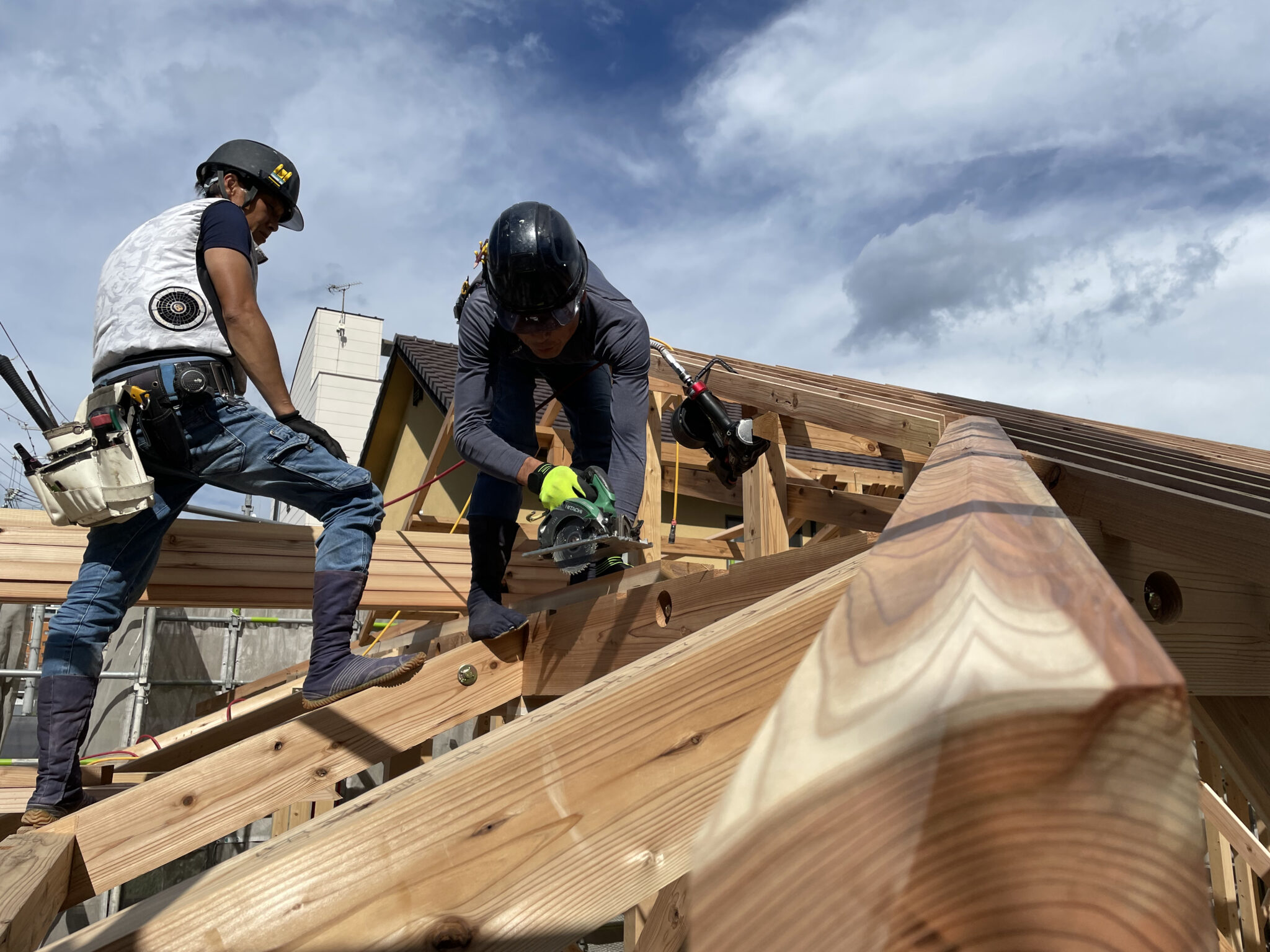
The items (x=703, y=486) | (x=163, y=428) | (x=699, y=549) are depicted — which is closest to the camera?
(x=163, y=428)

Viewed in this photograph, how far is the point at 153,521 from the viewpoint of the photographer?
9.13 ft

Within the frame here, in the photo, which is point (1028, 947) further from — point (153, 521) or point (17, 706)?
point (17, 706)

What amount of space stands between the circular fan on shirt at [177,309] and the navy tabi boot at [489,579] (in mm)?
1249

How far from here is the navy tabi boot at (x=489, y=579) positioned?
310 cm

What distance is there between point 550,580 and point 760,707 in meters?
3.15

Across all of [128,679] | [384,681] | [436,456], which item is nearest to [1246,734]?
[384,681]

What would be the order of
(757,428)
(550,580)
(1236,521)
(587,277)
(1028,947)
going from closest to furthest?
(1028,947)
(1236,521)
(587,277)
(550,580)
(757,428)

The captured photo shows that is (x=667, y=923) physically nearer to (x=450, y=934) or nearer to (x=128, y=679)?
(x=450, y=934)

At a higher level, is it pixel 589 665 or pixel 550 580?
pixel 550 580

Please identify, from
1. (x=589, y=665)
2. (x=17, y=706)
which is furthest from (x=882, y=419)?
(x=17, y=706)

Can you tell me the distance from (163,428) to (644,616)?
1.59 m

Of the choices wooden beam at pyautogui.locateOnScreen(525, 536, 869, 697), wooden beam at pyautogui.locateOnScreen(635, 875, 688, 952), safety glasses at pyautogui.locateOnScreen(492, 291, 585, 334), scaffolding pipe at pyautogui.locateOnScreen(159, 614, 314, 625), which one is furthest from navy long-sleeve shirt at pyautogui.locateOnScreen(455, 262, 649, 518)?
scaffolding pipe at pyautogui.locateOnScreen(159, 614, 314, 625)

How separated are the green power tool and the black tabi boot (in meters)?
1.39

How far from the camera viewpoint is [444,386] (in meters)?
10.6
